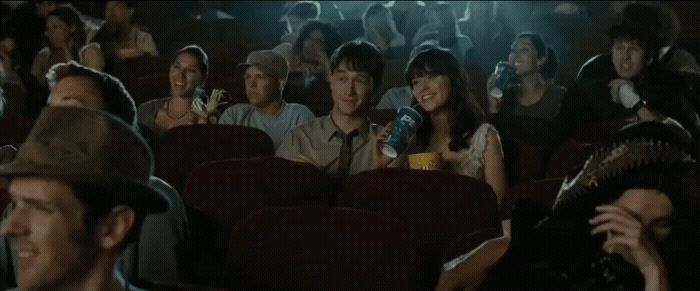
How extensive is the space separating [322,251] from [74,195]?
2.69 ft

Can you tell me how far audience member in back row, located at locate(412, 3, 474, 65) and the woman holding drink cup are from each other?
2106mm

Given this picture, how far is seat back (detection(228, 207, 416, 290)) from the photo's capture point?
85.7 inches

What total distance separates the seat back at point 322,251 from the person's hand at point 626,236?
45cm

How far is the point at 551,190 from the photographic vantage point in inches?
103

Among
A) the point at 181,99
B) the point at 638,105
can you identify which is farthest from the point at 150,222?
the point at 638,105

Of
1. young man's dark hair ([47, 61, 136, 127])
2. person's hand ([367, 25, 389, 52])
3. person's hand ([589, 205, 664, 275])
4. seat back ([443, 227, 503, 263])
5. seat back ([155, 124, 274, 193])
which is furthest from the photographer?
person's hand ([367, 25, 389, 52])

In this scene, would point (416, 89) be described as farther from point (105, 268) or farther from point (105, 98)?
point (105, 268)

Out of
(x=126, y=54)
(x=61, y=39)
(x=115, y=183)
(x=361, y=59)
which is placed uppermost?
(x=115, y=183)

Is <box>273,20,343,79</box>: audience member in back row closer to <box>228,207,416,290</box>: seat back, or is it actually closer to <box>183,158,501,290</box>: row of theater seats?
<box>183,158,501,290</box>: row of theater seats

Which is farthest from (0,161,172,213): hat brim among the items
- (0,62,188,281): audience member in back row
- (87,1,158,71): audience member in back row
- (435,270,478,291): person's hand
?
(87,1,158,71): audience member in back row

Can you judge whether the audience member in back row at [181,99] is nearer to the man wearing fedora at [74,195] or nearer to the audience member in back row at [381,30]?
the audience member in back row at [381,30]

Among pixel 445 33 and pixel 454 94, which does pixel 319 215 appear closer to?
pixel 454 94

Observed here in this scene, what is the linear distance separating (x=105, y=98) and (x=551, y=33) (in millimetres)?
4897

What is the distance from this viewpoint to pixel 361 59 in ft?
11.1
